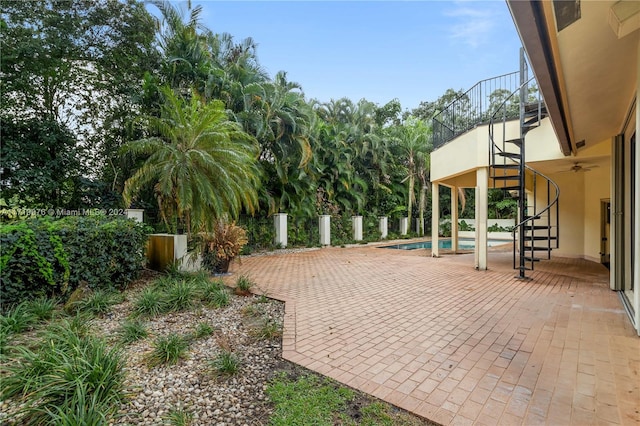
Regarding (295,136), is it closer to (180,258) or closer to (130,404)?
(180,258)

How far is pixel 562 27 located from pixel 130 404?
15.9 ft

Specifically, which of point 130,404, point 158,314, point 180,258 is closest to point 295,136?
point 180,258

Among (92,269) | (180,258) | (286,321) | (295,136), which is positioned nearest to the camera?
(286,321)

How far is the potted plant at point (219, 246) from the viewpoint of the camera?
7527 millimetres

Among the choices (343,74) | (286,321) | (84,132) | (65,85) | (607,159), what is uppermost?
(343,74)

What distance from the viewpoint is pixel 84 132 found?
1126 centimetres

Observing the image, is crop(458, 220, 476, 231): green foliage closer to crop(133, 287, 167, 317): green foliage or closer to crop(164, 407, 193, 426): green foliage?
crop(133, 287, 167, 317): green foliage

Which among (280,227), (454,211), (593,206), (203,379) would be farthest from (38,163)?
(593,206)

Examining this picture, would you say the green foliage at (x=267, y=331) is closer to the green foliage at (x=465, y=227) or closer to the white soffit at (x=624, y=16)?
the white soffit at (x=624, y=16)

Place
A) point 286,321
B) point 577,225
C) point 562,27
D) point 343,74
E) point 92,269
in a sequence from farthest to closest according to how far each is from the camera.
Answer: point 343,74, point 577,225, point 92,269, point 286,321, point 562,27

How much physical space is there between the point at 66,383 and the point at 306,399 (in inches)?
72.2

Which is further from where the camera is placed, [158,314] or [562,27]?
[158,314]

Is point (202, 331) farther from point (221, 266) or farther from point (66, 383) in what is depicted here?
point (221, 266)

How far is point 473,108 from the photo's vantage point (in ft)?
31.5
